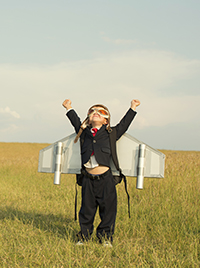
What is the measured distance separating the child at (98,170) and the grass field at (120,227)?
0.27 metres

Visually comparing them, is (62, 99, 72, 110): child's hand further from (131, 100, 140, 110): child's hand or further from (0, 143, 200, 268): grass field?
(0, 143, 200, 268): grass field

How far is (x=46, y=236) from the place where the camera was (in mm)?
4895

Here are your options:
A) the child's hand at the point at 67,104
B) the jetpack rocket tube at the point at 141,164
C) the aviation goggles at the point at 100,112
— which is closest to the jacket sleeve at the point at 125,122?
the aviation goggles at the point at 100,112

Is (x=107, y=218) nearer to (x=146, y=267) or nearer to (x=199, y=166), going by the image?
(x=146, y=267)

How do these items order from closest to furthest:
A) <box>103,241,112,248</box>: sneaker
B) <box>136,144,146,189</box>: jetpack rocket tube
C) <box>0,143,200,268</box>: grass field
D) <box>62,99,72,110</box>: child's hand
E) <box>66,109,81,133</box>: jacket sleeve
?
1. <box>0,143,200,268</box>: grass field
2. <box>103,241,112,248</box>: sneaker
3. <box>136,144,146,189</box>: jetpack rocket tube
4. <box>66,109,81,133</box>: jacket sleeve
5. <box>62,99,72,110</box>: child's hand

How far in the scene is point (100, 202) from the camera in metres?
4.32

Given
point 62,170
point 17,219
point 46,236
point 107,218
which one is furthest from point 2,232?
point 107,218

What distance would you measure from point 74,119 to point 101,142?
2.09ft

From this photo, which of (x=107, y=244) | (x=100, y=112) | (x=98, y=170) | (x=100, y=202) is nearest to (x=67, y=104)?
(x=100, y=112)

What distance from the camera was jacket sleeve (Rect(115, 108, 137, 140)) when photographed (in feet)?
14.4

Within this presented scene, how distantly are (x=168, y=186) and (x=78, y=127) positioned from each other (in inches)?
139

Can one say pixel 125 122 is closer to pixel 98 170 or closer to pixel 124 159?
pixel 124 159

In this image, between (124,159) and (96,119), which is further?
(124,159)

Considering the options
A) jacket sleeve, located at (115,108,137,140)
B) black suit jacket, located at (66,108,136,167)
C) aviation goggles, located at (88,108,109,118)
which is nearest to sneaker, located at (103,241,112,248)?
black suit jacket, located at (66,108,136,167)
